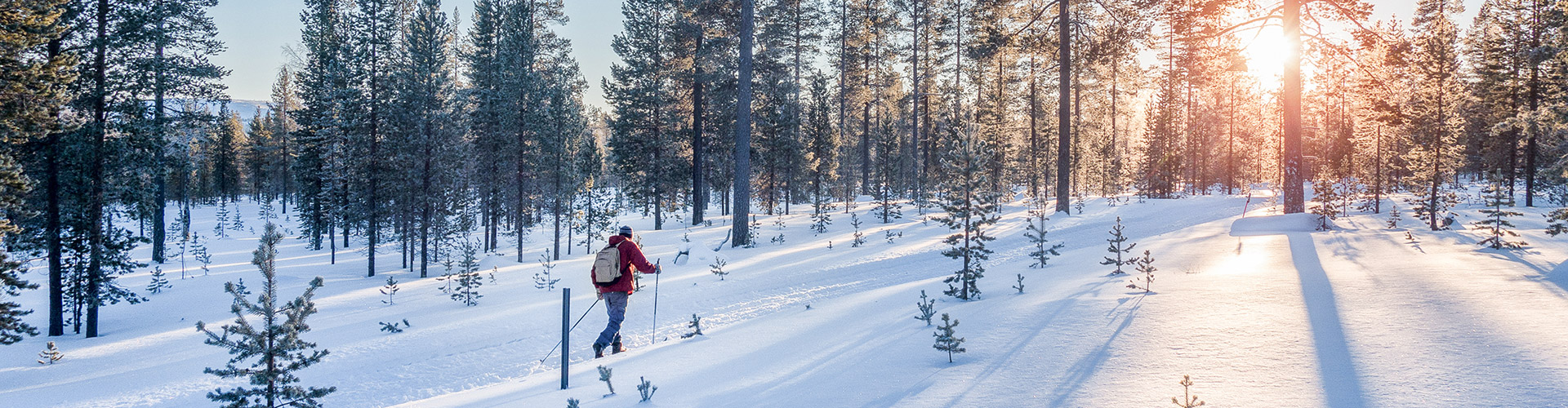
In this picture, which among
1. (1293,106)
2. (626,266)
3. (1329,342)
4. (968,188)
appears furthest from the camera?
(1293,106)

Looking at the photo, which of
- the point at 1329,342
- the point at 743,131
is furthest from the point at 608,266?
the point at 743,131

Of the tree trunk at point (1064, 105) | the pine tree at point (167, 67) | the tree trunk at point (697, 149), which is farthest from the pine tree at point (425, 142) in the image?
the tree trunk at point (1064, 105)

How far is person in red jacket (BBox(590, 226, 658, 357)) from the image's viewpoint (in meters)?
7.99

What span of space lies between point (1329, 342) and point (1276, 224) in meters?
10.3

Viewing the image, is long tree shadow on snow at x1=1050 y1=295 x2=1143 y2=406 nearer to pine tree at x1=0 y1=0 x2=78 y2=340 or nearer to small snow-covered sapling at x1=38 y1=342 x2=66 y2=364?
pine tree at x1=0 y1=0 x2=78 y2=340

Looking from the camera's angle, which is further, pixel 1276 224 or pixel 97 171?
pixel 97 171

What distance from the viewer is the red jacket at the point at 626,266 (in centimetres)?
815

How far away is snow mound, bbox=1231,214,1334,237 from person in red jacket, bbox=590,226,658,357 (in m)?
11.6

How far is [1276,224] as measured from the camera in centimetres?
1277

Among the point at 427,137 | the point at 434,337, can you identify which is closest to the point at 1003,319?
the point at 434,337

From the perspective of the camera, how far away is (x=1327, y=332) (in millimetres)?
4797

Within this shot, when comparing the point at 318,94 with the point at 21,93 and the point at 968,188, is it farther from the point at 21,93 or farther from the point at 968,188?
the point at 968,188

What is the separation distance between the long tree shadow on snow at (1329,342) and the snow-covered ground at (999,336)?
2 centimetres

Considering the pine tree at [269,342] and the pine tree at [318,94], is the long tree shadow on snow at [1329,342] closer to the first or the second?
the pine tree at [269,342]
